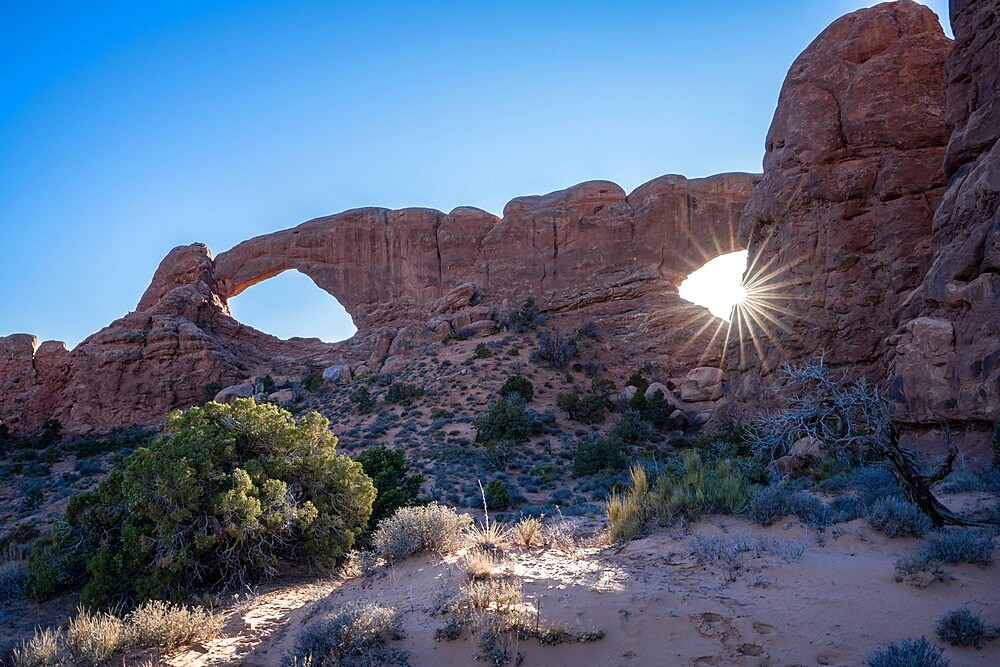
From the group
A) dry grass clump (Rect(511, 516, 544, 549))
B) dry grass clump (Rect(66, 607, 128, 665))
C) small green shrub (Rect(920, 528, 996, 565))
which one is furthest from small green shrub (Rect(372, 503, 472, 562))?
small green shrub (Rect(920, 528, 996, 565))

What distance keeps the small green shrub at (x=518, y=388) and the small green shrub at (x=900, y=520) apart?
1974 centimetres

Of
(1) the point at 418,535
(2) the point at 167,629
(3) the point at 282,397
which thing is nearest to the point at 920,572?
(1) the point at 418,535

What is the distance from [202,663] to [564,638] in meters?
3.32

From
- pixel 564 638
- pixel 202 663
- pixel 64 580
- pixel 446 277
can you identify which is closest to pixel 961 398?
pixel 564 638

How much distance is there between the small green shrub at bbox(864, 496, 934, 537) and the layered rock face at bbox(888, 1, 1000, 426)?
8107 mm

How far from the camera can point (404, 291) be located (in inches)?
1652

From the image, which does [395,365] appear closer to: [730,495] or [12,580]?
[12,580]

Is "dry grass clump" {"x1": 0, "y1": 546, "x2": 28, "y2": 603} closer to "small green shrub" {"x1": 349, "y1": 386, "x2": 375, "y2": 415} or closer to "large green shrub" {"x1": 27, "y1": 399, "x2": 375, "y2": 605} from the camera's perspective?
"large green shrub" {"x1": 27, "y1": 399, "x2": 375, "y2": 605}

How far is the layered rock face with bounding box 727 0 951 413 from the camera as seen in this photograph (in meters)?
18.8

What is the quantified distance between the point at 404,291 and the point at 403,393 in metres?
15.0

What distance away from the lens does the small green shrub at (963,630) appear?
4457mm

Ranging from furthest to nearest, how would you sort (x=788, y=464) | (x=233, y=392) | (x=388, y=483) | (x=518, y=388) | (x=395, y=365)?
(x=233, y=392)
(x=395, y=365)
(x=518, y=388)
(x=788, y=464)
(x=388, y=483)

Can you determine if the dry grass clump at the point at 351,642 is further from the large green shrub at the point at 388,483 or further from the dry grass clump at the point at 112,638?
the large green shrub at the point at 388,483

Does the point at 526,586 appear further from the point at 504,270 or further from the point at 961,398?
the point at 504,270
